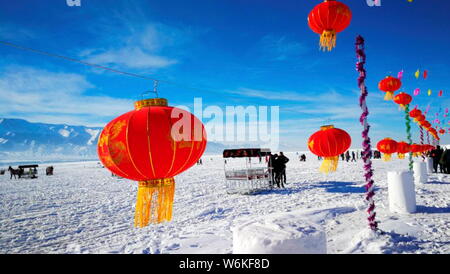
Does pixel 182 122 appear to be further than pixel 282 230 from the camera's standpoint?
No

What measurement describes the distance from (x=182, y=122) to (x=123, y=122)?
1.90 ft

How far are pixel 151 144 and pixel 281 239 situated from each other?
1.82 m

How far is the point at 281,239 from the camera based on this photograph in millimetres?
2939

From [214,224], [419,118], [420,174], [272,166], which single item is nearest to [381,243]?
[214,224]

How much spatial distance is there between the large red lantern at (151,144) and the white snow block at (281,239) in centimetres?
119

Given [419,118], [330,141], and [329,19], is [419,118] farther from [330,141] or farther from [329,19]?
[329,19]

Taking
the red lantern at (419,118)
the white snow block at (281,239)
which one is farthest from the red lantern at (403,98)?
the white snow block at (281,239)

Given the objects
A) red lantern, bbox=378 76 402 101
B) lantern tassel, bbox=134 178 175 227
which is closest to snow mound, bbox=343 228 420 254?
lantern tassel, bbox=134 178 175 227

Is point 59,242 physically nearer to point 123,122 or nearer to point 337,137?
point 123,122

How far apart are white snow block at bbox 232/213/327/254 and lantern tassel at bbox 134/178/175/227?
1007 mm

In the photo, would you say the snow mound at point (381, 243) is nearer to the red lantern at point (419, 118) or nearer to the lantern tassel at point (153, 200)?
the lantern tassel at point (153, 200)

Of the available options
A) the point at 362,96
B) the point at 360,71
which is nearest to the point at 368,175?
the point at 362,96

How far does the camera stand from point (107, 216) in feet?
27.5

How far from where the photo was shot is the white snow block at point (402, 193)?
665 centimetres
